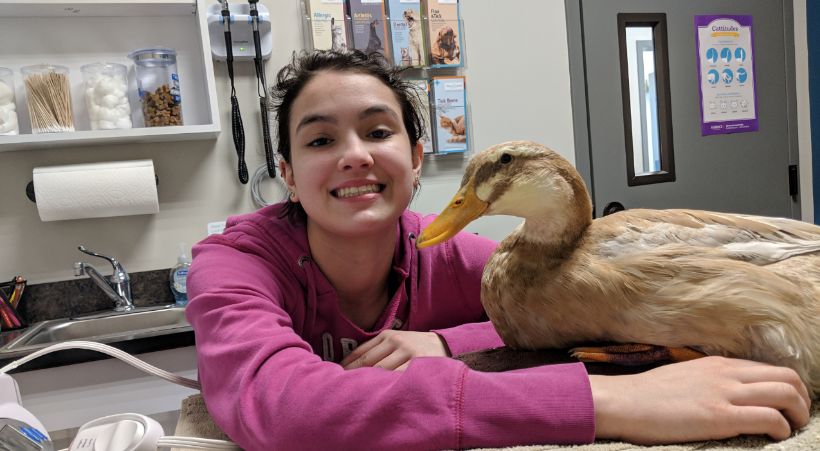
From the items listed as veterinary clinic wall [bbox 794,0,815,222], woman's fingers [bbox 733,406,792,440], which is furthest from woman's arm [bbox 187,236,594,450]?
veterinary clinic wall [bbox 794,0,815,222]

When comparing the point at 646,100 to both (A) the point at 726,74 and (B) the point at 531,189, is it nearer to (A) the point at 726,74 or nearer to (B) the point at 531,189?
(A) the point at 726,74

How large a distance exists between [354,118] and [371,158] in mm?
60

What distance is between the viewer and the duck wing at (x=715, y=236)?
441 mm

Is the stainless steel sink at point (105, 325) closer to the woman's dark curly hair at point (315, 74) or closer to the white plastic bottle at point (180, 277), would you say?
the white plastic bottle at point (180, 277)

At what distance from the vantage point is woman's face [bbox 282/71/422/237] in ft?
2.18

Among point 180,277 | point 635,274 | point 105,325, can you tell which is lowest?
point 105,325

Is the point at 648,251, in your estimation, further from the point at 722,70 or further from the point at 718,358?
the point at 722,70

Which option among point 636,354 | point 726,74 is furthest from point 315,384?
point 726,74

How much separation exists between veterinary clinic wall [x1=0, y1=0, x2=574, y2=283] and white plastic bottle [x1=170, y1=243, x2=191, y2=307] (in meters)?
0.05

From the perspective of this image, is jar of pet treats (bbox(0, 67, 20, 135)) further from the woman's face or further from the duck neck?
the duck neck

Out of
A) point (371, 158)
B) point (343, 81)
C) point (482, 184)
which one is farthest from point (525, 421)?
point (343, 81)

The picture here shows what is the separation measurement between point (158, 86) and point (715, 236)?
1461mm

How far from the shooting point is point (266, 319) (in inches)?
21.5

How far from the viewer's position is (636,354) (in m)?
0.45
